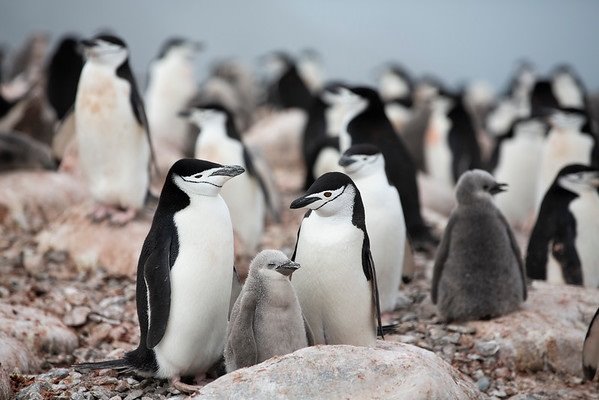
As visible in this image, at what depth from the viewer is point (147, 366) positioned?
4.14 meters

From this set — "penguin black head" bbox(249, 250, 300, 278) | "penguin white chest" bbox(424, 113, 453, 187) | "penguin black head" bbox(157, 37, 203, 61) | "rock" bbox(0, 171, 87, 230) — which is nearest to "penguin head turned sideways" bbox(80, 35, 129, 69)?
"rock" bbox(0, 171, 87, 230)

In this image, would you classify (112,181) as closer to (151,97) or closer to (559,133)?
(559,133)

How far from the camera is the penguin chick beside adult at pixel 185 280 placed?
411cm

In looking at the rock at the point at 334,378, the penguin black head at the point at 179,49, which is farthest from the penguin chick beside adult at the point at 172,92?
the rock at the point at 334,378

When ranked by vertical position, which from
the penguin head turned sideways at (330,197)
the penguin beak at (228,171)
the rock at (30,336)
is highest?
the penguin beak at (228,171)

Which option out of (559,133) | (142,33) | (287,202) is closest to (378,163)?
(559,133)

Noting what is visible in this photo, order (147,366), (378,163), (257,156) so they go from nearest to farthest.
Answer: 1. (147,366)
2. (378,163)
3. (257,156)

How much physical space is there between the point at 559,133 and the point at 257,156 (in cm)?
304

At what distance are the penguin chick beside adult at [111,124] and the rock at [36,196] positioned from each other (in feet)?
4.24

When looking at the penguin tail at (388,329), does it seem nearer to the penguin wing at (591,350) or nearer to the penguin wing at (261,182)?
the penguin wing at (591,350)

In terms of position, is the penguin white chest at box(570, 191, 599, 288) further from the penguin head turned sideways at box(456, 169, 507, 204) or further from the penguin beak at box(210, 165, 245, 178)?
the penguin beak at box(210, 165, 245, 178)

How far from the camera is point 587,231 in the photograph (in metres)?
6.25

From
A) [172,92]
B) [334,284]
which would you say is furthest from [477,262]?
[172,92]

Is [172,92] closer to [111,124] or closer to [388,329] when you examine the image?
[111,124]
